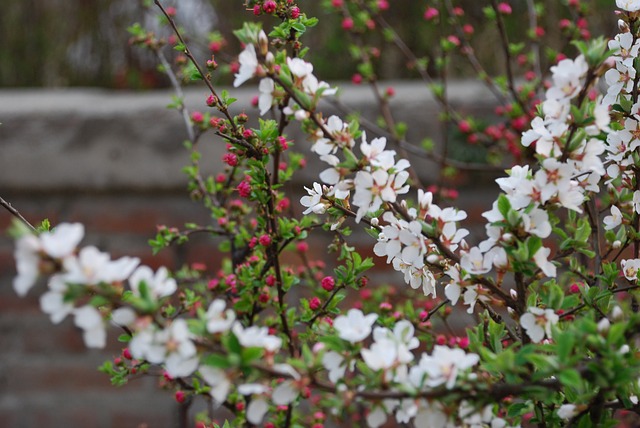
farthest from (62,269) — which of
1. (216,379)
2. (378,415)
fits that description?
(378,415)

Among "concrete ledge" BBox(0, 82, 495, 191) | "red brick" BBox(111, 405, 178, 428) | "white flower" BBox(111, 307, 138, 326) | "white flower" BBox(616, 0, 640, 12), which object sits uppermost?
"white flower" BBox(616, 0, 640, 12)

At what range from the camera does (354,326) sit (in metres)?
0.49

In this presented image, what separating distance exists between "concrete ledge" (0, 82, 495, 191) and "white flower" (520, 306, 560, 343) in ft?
3.10

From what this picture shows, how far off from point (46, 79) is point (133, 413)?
1012mm

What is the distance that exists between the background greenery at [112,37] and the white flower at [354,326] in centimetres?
143

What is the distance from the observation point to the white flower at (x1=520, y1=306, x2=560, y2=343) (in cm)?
53

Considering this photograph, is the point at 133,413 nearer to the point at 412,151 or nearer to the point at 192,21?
the point at 412,151

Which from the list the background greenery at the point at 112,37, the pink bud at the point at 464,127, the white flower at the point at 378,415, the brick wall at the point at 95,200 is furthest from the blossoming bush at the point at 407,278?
the background greenery at the point at 112,37

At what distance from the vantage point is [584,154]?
0.54m

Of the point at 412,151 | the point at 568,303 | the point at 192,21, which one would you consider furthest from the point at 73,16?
the point at 568,303

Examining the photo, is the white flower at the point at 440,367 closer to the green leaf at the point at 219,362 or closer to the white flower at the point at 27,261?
the green leaf at the point at 219,362

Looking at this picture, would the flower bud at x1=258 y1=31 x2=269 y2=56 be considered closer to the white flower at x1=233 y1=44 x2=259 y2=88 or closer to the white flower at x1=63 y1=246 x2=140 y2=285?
the white flower at x1=233 y1=44 x2=259 y2=88

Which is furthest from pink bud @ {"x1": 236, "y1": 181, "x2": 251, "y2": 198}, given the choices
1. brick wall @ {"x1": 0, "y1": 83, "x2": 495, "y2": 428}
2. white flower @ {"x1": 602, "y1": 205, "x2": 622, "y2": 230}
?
brick wall @ {"x1": 0, "y1": 83, "x2": 495, "y2": 428}

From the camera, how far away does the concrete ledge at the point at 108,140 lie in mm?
1436
